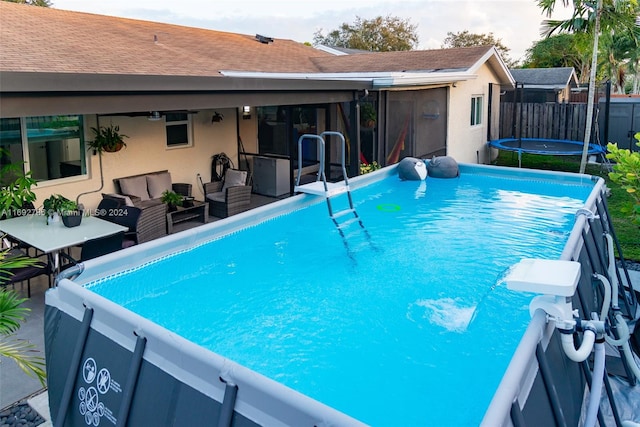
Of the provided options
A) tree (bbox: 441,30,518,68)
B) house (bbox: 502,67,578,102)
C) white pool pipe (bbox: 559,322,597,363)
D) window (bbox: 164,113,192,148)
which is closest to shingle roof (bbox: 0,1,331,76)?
window (bbox: 164,113,192,148)

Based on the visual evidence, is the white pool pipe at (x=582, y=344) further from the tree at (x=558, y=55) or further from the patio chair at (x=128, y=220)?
the tree at (x=558, y=55)

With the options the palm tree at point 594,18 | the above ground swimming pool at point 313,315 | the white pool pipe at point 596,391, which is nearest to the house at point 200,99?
the above ground swimming pool at point 313,315

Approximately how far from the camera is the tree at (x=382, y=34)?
166 feet

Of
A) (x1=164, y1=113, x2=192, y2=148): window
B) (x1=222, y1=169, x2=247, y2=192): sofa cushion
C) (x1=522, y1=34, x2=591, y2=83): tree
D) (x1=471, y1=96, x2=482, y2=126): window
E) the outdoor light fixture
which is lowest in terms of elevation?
(x1=222, y1=169, x2=247, y2=192): sofa cushion

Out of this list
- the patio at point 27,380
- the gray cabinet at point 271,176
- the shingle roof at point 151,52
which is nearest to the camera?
the patio at point 27,380

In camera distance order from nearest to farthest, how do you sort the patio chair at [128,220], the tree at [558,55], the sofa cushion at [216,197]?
1. the patio chair at [128,220]
2. the sofa cushion at [216,197]
3. the tree at [558,55]

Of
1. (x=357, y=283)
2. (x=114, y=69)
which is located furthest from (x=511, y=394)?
(x=114, y=69)

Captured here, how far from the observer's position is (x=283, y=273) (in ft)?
24.6

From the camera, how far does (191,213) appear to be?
10609mm

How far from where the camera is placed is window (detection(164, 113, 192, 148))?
1180 cm

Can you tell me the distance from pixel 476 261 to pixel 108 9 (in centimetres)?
3275

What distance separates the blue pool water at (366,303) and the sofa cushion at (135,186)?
330 centimetres

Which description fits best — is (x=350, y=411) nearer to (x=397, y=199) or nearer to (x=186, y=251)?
(x=186, y=251)

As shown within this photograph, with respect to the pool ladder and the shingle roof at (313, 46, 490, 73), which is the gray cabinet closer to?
the pool ladder
